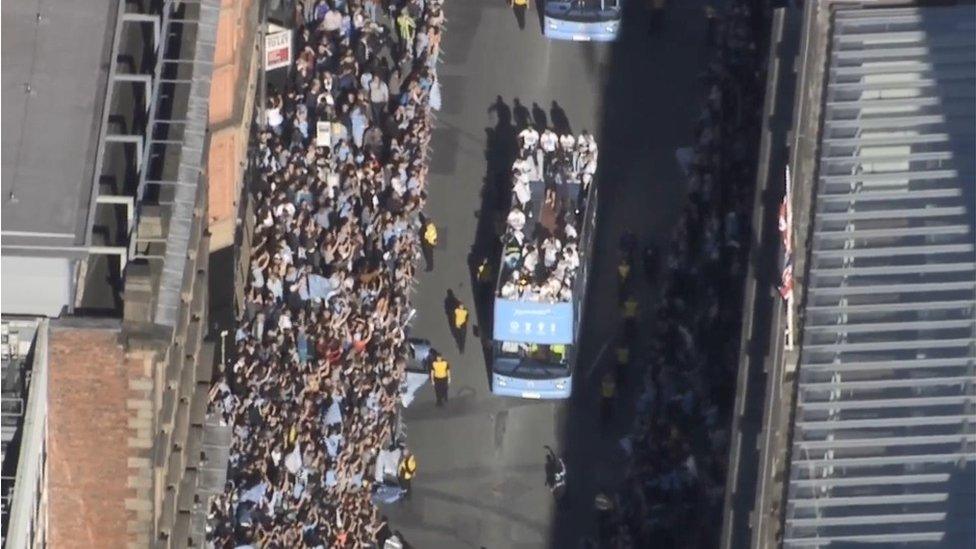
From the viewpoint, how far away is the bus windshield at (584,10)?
60250 mm

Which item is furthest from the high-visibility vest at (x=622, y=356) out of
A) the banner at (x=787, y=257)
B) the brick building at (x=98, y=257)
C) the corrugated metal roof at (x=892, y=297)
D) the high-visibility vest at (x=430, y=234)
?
the brick building at (x=98, y=257)

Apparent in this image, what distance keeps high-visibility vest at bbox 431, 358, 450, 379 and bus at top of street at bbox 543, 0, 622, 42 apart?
9.94m

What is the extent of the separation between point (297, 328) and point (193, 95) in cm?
914

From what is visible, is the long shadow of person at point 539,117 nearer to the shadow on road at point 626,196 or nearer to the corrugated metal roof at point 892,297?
the shadow on road at point 626,196

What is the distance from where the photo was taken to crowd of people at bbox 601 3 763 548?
51.8 m

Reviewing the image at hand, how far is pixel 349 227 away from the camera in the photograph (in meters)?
54.2

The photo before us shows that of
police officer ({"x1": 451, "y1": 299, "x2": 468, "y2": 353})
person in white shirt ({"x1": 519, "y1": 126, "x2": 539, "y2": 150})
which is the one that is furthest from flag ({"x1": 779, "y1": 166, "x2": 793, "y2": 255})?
person in white shirt ({"x1": 519, "y1": 126, "x2": 539, "y2": 150})

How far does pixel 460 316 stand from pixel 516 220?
2507 mm

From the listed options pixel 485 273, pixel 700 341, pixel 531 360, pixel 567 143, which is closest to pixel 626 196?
pixel 567 143

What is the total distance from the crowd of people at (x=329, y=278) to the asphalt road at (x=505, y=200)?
4.22 ft

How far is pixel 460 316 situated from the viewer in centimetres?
5569

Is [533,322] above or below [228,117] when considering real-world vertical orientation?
below

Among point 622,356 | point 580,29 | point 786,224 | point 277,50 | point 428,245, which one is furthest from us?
point 580,29

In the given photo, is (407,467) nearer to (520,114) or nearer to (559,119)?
(520,114)
